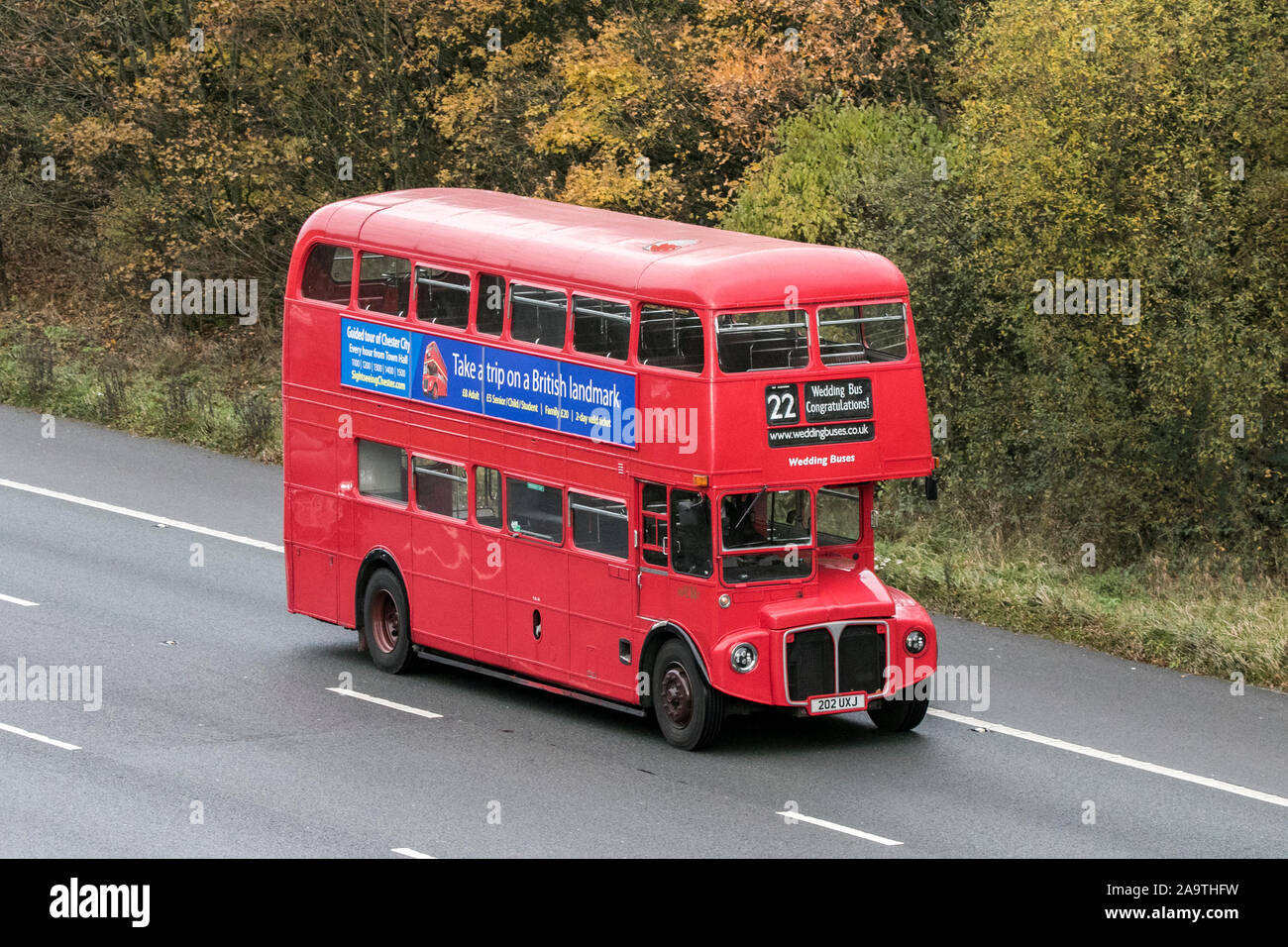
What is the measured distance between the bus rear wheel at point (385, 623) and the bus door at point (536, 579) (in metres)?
1.60

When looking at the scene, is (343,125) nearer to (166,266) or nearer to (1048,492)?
(166,266)

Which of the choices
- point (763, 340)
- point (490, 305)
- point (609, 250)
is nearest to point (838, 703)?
point (763, 340)

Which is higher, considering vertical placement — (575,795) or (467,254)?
(467,254)

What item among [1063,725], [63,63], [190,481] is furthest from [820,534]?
[63,63]

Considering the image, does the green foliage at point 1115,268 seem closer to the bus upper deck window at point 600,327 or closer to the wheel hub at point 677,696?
the bus upper deck window at point 600,327

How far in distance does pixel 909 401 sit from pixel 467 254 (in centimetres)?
419

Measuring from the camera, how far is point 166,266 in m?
37.1

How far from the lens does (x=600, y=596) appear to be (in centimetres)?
1731

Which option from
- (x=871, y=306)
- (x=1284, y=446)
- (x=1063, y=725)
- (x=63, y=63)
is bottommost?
(x=1063, y=725)

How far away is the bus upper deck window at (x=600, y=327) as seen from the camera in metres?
16.8

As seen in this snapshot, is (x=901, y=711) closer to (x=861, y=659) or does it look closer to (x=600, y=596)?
(x=861, y=659)

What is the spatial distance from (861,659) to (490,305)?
445 centimetres

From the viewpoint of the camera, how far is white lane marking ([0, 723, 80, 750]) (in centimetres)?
1692

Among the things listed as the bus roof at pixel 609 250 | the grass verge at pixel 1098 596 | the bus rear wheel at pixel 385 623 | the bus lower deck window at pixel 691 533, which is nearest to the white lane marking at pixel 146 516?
the bus rear wheel at pixel 385 623
